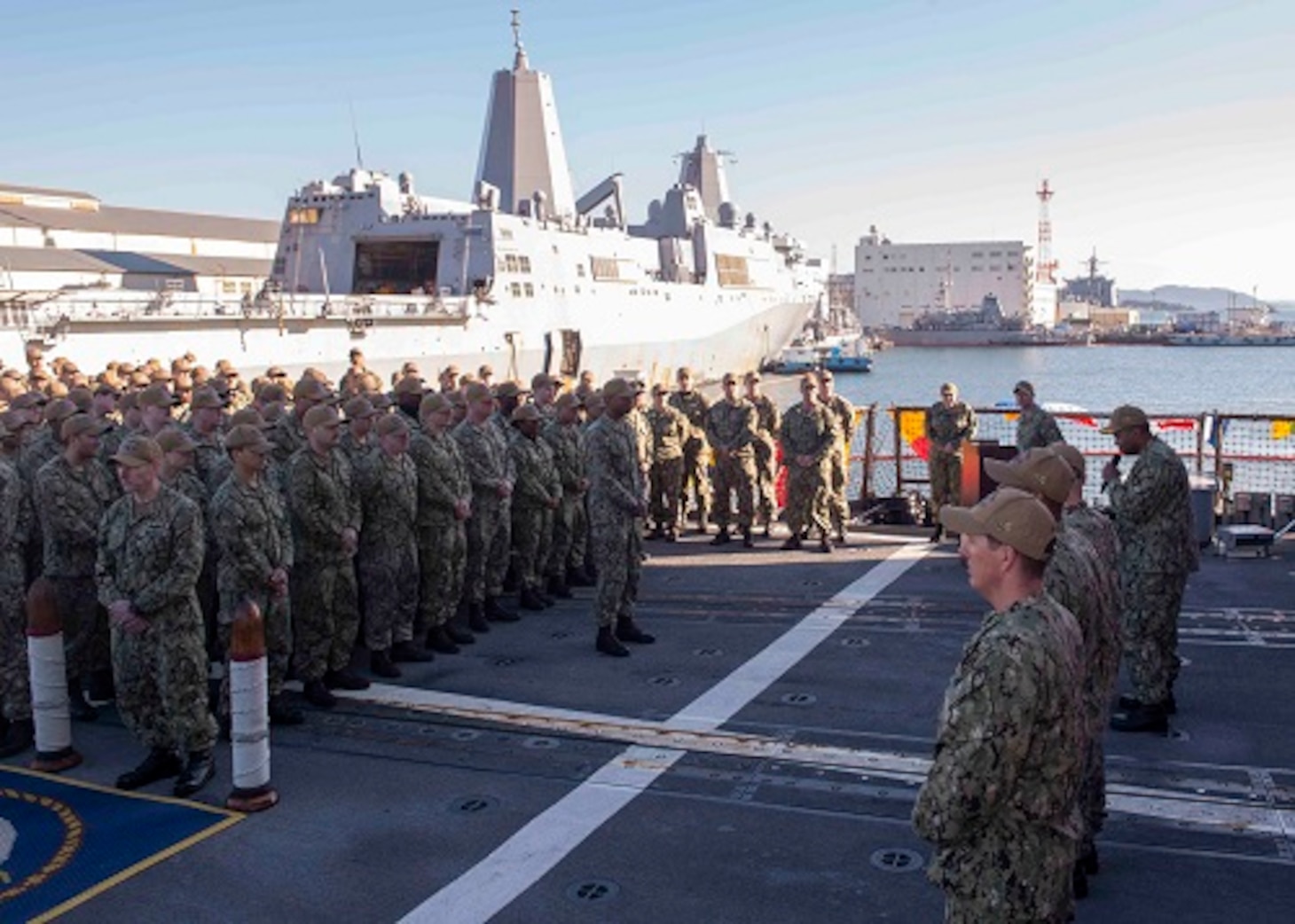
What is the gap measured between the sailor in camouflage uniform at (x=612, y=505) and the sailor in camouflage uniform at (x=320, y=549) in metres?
2.02

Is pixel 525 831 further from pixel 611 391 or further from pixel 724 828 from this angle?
pixel 611 391

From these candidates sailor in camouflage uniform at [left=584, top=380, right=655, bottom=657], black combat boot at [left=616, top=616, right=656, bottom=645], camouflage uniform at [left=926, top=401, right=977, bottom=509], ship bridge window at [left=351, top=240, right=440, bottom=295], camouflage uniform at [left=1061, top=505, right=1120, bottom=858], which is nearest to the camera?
camouflage uniform at [left=1061, top=505, right=1120, bottom=858]

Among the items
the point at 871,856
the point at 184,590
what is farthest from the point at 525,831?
the point at 184,590

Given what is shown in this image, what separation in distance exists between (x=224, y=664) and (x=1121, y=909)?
216 inches

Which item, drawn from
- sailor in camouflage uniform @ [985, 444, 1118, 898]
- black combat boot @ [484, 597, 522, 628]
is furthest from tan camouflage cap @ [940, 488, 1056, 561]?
black combat boot @ [484, 597, 522, 628]

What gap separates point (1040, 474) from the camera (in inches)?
175

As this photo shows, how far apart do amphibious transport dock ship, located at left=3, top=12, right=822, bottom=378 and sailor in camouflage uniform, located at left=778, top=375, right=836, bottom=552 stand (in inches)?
600

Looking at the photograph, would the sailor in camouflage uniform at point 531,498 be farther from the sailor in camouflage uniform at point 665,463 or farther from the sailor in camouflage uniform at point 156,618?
the sailor in camouflage uniform at point 156,618

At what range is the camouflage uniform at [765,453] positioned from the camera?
14.4 m

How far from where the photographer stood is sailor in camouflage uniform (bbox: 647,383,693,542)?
45.6ft

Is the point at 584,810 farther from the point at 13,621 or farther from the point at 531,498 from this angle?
the point at 531,498

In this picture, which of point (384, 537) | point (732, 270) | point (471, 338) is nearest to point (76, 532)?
point (384, 537)

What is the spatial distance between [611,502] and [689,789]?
3.24m

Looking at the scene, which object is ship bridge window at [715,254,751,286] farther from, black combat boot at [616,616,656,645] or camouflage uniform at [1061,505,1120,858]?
camouflage uniform at [1061,505,1120,858]
